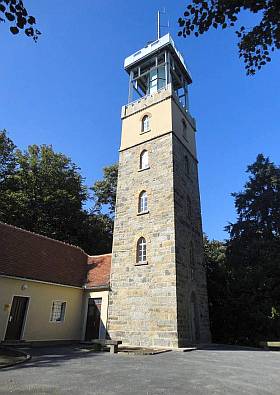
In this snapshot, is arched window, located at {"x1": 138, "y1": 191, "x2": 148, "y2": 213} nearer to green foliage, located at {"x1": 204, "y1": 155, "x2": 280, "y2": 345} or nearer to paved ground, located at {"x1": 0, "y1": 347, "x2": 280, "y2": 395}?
green foliage, located at {"x1": 204, "y1": 155, "x2": 280, "y2": 345}

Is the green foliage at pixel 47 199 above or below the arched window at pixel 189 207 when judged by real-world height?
above

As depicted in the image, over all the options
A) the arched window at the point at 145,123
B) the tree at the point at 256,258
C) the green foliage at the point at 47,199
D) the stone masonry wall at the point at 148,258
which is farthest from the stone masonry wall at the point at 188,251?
the green foliage at the point at 47,199

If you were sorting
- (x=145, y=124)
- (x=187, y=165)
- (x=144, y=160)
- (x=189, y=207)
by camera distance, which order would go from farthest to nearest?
(x=145, y=124) < (x=187, y=165) < (x=144, y=160) < (x=189, y=207)

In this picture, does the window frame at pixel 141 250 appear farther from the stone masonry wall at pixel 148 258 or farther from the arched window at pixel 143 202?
the arched window at pixel 143 202

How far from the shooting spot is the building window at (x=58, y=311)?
1830cm

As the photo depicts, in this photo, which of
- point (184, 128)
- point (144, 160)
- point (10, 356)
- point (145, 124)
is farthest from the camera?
point (184, 128)

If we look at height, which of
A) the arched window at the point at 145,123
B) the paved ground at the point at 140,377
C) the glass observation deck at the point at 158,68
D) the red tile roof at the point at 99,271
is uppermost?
the glass observation deck at the point at 158,68

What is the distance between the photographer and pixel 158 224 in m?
18.4

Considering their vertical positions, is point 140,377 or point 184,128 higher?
point 184,128

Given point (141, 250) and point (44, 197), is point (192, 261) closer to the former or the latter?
point (141, 250)

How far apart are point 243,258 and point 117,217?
11.3 meters

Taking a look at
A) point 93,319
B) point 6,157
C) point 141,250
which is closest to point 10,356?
point 93,319

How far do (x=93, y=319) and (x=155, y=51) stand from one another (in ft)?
67.7

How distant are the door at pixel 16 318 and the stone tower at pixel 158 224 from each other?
4.92 meters
